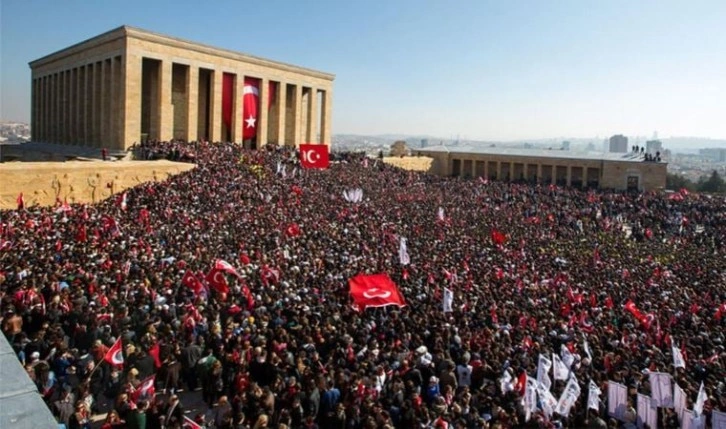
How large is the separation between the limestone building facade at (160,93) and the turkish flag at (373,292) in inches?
1210

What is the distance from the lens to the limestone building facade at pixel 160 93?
38.9 metres

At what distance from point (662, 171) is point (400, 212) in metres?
33.3

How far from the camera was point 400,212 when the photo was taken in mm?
29125

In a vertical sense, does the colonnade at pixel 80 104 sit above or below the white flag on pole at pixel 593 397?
above

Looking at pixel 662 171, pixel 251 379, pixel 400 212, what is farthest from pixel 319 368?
pixel 662 171

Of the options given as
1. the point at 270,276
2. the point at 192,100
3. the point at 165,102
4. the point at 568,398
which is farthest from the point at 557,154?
the point at 568,398

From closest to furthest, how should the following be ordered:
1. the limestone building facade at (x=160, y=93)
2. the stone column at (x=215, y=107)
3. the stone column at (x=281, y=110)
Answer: the limestone building facade at (x=160, y=93)
the stone column at (x=215, y=107)
the stone column at (x=281, y=110)

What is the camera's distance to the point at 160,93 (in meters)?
40.5

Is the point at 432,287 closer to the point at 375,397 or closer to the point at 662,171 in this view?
the point at 375,397

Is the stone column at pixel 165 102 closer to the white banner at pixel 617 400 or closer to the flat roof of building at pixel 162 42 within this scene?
the flat roof of building at pixel 162 42

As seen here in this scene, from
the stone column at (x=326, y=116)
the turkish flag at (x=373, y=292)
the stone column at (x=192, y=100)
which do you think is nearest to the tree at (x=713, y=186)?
the stone column at (x=326, y=116)

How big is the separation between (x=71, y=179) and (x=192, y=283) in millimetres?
17664

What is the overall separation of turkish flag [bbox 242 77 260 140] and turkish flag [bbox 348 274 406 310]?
36.6m

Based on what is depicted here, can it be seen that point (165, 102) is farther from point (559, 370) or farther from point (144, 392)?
point (559, 370)
